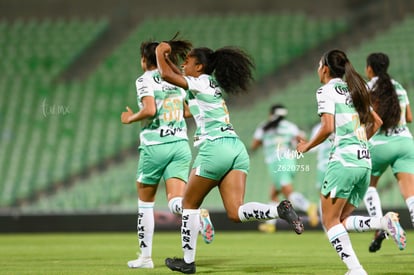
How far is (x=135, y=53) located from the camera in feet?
76.0

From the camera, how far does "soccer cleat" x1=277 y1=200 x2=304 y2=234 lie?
712 centimetres

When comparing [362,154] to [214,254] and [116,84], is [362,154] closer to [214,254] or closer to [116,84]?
[214,254]

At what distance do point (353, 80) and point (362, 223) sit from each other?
1.31 meters

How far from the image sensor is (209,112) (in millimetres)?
7855

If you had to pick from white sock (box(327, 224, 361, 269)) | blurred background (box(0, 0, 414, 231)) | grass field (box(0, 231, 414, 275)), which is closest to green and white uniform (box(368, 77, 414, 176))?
grass field (box(0, 231, 414, 275))

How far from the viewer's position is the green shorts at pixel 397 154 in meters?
9.53

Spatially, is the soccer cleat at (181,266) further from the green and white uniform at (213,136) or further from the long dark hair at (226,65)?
the long dark hair at (226,65)


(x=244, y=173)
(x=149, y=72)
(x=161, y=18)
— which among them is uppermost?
(x=161, y=18)

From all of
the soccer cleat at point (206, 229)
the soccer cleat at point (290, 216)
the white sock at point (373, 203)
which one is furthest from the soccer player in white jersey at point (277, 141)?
the soccer cleat at point (290, 216)

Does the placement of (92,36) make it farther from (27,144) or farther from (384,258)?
(384,258)

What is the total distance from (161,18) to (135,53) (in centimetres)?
177

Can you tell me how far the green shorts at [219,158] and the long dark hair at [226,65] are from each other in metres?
0.56

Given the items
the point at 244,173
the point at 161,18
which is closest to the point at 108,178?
the point at 161,18

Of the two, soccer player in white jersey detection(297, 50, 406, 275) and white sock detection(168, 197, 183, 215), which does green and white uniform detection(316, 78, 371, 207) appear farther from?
white sock detection(168, 197, 183, 215)
